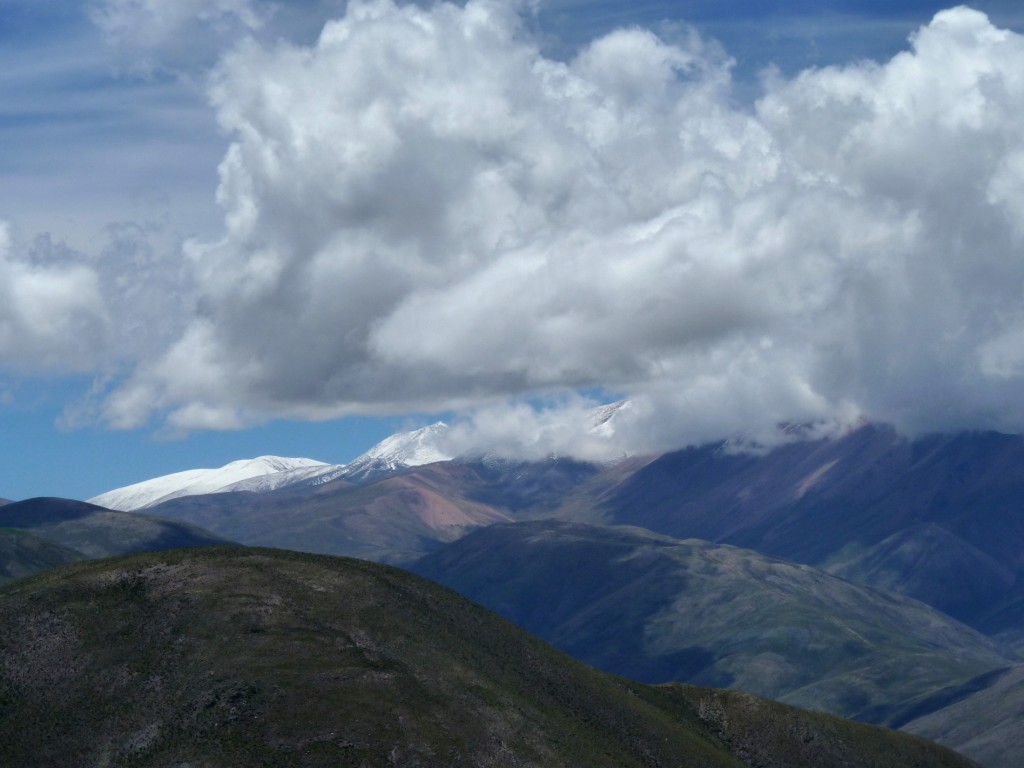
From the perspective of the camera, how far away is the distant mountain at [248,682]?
156375 millimetres

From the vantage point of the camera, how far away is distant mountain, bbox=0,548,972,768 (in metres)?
156

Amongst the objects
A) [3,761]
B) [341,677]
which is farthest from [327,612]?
[3,761]

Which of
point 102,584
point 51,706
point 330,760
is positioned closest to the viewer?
point 330,760

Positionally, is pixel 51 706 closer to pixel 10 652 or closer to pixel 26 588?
pixel 10 652

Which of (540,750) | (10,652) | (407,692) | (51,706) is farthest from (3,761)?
(540,750)

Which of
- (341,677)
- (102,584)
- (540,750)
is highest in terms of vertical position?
(102,584)

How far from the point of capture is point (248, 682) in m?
166

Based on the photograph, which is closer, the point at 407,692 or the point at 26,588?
the point at 407,692

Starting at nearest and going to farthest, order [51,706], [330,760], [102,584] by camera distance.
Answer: [330,760] < [51,706] < [102,584]

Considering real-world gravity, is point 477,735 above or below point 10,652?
below

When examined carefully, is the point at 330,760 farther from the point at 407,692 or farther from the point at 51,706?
the point at 51,706

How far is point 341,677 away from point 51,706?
114 ft

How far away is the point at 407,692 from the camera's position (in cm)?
17212

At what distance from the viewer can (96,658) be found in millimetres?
171500
